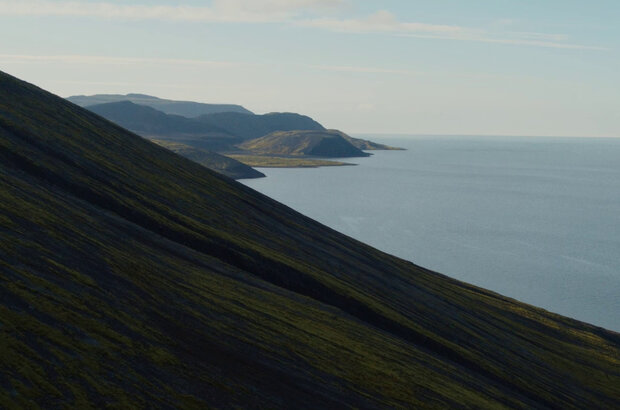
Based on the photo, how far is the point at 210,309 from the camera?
59469 millimetres

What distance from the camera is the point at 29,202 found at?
63906 millimetres

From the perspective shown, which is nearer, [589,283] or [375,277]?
[375,277]

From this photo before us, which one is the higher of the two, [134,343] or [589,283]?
[589,283]

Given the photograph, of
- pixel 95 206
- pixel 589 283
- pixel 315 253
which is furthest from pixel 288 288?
pixel 589 283

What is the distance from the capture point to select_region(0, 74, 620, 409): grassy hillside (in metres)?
43.8

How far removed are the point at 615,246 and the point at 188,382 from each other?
191571mm

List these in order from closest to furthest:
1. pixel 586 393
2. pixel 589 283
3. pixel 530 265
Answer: pixel 586 393
pixel 589 283
pixel 530 265

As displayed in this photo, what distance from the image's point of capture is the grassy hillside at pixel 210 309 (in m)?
43.8

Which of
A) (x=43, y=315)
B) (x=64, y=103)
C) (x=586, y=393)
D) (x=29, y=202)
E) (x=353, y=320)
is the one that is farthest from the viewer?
(x=64, y=103)

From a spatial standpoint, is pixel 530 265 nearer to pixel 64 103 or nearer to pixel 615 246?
pixel 615 246

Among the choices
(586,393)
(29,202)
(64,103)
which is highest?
(64,103)

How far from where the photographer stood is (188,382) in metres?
44.7

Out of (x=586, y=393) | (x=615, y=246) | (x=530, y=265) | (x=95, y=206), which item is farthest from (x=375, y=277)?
(x=615, y=246)

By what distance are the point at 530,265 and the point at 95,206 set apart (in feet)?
437
